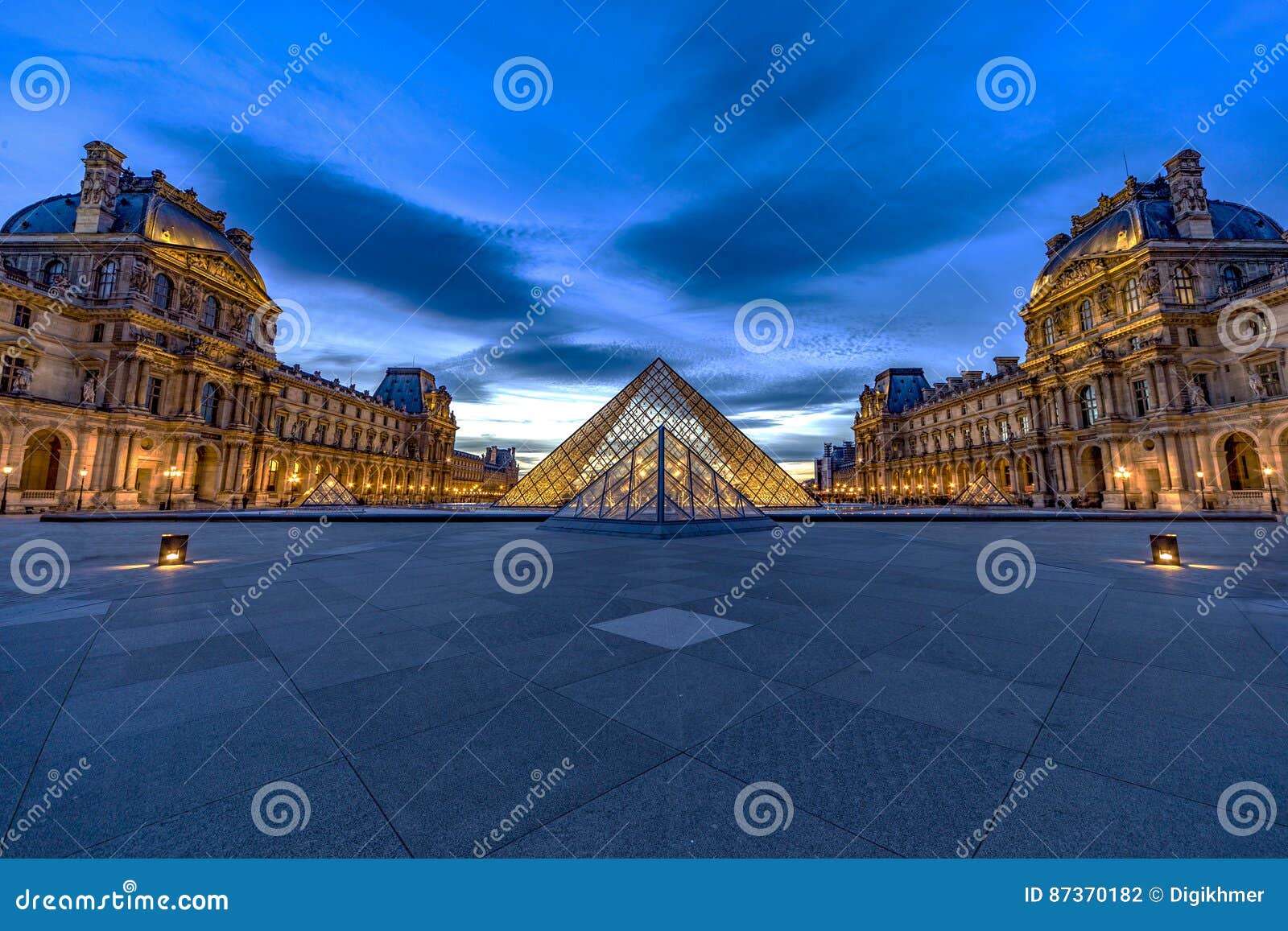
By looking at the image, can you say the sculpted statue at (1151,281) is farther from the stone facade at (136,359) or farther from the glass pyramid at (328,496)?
the stone facade at (136,359)

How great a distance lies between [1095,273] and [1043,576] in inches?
1674

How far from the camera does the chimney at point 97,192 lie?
33.2m

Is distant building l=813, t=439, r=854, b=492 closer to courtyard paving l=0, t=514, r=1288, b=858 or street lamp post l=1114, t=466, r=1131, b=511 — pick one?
street lamp post l=1114, t=466, r=1131, b=511

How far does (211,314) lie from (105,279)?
656cm

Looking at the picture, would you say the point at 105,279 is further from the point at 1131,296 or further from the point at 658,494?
the point at 1131,296

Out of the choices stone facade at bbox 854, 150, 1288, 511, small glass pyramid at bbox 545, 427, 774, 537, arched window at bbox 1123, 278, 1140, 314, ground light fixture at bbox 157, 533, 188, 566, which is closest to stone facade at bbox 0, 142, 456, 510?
ground light fixture at bbox 157, 533, 188, 566

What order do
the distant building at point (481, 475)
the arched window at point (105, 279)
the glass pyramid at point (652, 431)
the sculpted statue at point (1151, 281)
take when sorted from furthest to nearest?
the distant building at point (481, 475) < the sculpted statue at point (1151, 281) < the arched window at point (105, 279) < the glass pyramid at point (652, 431)

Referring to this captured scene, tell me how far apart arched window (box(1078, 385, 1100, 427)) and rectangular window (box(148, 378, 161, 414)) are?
64.0 m

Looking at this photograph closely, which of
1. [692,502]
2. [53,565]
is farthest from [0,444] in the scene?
[692,502]

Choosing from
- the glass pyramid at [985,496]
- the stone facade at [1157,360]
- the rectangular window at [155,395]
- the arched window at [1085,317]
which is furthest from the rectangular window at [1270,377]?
the rectangular window at [155,395]

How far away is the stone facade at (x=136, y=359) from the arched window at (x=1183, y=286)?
6436 cm

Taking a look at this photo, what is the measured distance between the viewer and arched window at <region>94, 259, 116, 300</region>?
32219 mm

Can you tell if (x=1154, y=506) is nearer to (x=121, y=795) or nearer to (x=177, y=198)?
(x=121, y=795)

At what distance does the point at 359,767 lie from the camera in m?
2.36
